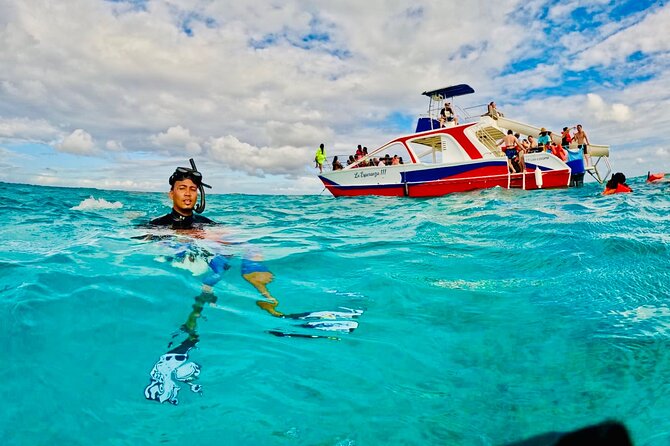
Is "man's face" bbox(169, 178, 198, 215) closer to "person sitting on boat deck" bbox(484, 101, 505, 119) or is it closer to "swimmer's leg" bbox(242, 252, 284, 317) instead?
"swimmer's leg" bbox(242, 252, 284, 317)

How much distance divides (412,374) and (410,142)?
668 inches

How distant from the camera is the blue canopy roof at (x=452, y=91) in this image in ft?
63.3

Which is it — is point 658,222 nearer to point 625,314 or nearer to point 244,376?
point 625,314

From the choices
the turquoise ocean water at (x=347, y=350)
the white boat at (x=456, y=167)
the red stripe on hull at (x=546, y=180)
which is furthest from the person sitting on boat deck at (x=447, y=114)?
the turquoise ocean water at (x=347, y=350)

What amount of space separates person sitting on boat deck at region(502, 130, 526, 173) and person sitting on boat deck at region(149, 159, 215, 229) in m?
14.0

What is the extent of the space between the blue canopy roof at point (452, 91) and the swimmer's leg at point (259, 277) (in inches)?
693

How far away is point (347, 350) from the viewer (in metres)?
2.68

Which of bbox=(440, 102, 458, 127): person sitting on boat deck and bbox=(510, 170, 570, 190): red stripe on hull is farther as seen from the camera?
bbox=(440, 102, 458, 127): person sitting on boat deck

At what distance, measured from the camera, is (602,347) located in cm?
262

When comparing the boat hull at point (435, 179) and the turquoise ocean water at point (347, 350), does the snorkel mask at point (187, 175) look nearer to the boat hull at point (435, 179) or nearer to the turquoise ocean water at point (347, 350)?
the turquoise ocean water at point (347, 350)

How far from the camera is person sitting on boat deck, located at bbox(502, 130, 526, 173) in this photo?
1628 centimetres

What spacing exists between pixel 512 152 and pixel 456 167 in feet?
7.98

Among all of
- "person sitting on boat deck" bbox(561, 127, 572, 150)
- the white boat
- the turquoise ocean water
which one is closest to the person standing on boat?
the white boat

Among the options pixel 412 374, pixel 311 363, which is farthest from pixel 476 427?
pixel 311 363
